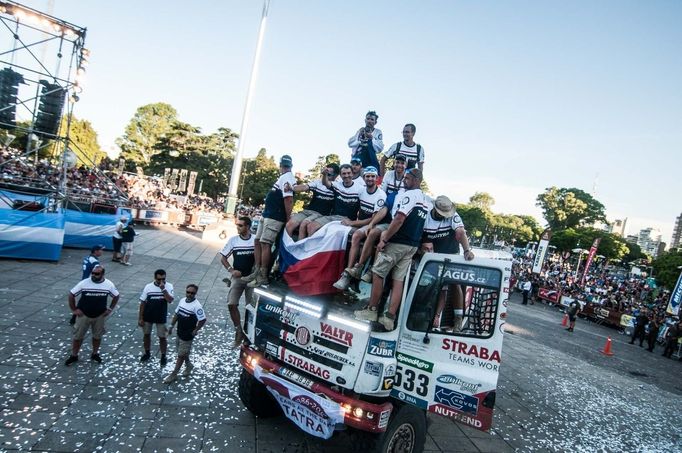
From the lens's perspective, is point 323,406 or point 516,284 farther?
point 516,284

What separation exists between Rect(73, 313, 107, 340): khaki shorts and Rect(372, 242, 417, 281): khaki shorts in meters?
4.65

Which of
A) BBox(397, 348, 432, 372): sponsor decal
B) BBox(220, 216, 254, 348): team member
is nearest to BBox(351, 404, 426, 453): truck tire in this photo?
BBox(397, 348, 432, 372): sponsor decal

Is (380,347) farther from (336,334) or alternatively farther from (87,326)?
(87,326)

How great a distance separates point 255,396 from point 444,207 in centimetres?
352

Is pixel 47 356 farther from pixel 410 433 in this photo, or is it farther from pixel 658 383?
pixel 658 383

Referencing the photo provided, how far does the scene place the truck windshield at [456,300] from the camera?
4.25 m

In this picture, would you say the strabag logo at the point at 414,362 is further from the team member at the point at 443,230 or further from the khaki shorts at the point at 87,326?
the khaki shorts at the point at 87,326

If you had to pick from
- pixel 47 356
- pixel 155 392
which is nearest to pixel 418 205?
pixel 155 392

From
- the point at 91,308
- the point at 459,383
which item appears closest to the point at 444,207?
the point at 459,383

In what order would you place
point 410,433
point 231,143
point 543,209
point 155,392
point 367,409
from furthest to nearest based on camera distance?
point 543,209 < point 231,143 < point 155,392 < point 410,433 < point 367,409

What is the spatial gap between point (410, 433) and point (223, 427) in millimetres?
2331

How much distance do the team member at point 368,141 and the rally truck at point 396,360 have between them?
4.15 m

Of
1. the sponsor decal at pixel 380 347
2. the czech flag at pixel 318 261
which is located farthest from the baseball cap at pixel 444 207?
the sponsor decal at pixel 380 347

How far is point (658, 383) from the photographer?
38.2ft
